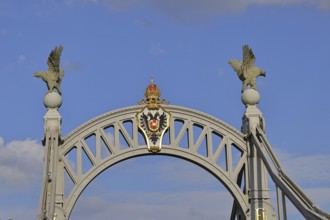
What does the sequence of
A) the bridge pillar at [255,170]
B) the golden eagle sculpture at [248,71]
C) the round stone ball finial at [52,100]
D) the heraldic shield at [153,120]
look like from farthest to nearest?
the golden eagle sculpture at [248,71]
the heraldic shield at [153,120]
the round stone ball finial at [52,100]
the bridge pillar at [255,170]

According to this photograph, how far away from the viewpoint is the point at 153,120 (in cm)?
3019

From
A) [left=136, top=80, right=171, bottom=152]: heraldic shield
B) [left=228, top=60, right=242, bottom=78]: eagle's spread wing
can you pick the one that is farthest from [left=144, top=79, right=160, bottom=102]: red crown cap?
[left=228, top=60, right=242, bottom=78]: eagle's spread wing

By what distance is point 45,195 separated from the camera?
26.8 metres

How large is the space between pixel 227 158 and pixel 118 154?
437 centimetres

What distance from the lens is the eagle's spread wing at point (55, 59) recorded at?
30.2 meters

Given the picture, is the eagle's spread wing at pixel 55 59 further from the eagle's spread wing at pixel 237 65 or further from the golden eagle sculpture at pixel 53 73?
the eagle's spread wing at pixel 237 65

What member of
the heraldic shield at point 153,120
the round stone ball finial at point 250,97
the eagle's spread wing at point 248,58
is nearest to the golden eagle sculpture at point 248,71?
the eagle's spread wing at point 248,58

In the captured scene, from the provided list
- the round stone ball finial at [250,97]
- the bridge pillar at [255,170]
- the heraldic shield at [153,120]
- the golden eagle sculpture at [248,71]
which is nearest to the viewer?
the bridge pillar at [255,170]

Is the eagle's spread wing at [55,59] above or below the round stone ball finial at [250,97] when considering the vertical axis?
above

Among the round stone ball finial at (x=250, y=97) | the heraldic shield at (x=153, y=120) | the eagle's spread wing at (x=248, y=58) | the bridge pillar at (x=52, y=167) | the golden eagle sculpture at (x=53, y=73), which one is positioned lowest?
the bridge pillar at (x=52, y=167)

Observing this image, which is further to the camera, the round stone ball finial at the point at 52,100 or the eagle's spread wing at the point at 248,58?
the eagle's spread wing at the point at 248,58

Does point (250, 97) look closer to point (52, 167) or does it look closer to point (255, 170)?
point (255, 170)

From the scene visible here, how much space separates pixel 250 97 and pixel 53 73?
8021mm

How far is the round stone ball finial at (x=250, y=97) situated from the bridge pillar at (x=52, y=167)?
293 inches
